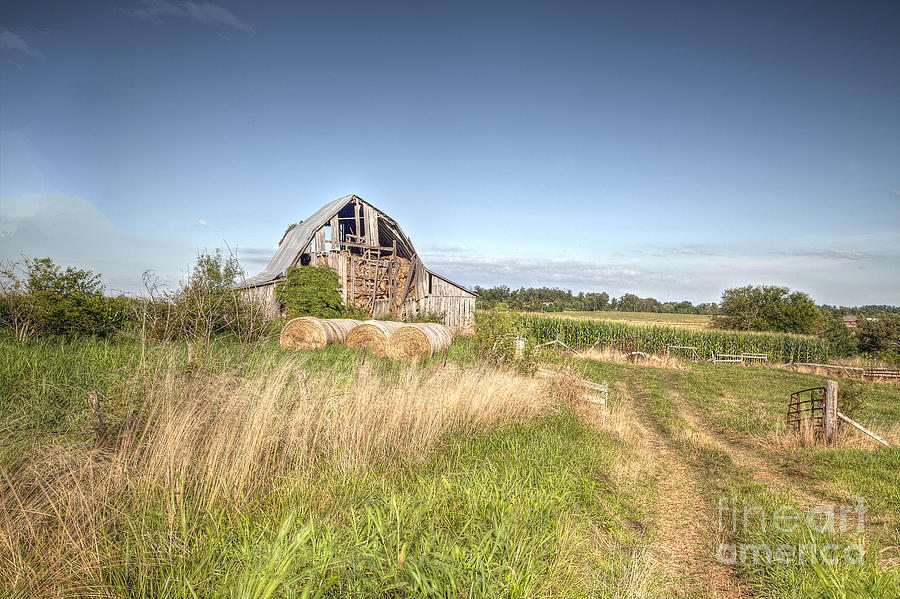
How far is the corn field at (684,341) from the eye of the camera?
105ft

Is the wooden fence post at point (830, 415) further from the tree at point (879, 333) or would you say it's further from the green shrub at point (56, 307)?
the tree at point (879, 333)

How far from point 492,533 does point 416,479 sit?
1504 millimetres

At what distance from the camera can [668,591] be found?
3.71m

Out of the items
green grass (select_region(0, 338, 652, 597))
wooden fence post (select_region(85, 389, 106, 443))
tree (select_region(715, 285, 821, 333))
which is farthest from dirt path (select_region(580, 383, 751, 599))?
tree (select_region(715, 285, 821, 333))

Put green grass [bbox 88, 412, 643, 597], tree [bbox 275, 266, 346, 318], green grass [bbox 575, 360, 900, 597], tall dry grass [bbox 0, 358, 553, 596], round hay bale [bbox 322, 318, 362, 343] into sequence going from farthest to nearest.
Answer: tree [bbox 275, 266, 346, 318] → round hay bale [bbox 322, 318, 362, 343] → green grass [bbox 575, 360, 900, 597] → tall dry grass [bbox 0, 358, 553, 596] → green grass [bbox 88, 412, 643, 597]

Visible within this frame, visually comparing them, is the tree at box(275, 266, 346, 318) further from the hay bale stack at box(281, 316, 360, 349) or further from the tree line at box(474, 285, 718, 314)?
the tree line at box(474, 285, 718, 314)

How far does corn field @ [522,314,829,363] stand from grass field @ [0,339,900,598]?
82.5ft

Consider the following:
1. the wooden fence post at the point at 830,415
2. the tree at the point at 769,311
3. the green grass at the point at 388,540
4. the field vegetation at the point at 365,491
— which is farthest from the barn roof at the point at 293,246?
the tree at the point at 769,311

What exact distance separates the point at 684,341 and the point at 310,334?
29779mm

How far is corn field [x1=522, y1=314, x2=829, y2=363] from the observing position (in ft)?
105

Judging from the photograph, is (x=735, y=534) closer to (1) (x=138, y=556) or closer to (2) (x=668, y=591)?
(2) (x=668, y=591)

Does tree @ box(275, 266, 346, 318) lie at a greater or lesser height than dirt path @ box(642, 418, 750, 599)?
greater

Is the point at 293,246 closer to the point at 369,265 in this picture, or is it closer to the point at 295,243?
the point at 295,243

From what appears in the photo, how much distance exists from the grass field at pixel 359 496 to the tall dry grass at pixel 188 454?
0.08 ft
